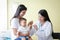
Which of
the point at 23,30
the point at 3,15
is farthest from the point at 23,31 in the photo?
the point at 3,15

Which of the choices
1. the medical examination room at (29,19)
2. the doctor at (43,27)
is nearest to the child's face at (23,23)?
the medical examination room at (29,19)

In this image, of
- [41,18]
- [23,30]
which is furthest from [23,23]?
[41,18]

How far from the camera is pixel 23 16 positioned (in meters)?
1.05

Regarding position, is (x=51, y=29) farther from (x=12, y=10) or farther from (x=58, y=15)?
(x=12, y=10)

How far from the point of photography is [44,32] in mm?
1074

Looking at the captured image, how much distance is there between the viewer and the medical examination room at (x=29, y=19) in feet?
3.38

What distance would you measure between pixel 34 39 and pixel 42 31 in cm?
10

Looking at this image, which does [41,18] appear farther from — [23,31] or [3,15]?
[3,15]

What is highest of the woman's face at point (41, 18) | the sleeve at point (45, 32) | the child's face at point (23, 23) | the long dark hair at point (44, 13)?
the long dark hair at point (44, 13)

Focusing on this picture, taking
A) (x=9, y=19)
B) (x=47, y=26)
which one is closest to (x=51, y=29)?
(x=47, y=26)

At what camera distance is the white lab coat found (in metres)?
1.07

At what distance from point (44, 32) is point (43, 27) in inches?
1.8

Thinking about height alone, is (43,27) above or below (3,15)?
below

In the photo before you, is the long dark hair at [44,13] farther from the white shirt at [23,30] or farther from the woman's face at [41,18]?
the white shirt at [23,30]
